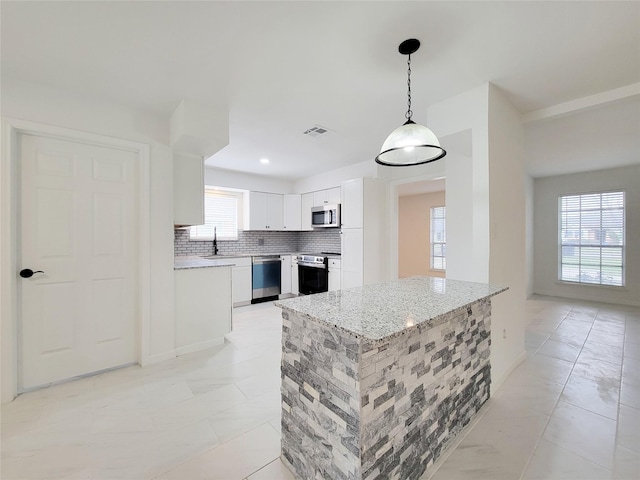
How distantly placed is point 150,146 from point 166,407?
235 centimetres

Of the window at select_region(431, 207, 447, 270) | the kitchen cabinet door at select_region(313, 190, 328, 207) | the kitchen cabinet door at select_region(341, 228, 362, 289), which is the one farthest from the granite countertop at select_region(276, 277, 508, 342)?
the window at select_region(431, 207, 447, 270)

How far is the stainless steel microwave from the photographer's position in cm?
498

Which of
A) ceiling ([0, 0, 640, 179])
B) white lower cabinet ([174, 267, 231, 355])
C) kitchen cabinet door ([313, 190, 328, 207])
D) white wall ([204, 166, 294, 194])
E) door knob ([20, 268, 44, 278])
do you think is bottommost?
white lower cabinet ([174, 267, 231, 355])

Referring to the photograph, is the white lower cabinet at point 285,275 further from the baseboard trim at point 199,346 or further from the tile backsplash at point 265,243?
the baseboard trim at point 199,346

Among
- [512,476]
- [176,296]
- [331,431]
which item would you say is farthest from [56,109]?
[512,476]

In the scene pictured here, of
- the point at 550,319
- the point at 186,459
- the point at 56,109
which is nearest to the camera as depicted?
the point at 186,459

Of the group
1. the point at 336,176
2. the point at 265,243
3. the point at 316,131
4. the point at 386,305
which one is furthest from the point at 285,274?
the point at 386,305

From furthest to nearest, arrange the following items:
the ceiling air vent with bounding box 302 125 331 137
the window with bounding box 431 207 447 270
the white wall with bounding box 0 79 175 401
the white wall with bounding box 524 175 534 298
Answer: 1. the window with bounding box 431 207 447 270
2. the white wall with bounding box 524 175 534 298
3. the ceiling air vent with bounding box 302 125 331 137
4. the white wall with bounding box 0 79 175 401

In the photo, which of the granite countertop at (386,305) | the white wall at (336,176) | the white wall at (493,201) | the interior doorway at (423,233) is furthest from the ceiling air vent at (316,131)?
the interior doorway at (423,233)

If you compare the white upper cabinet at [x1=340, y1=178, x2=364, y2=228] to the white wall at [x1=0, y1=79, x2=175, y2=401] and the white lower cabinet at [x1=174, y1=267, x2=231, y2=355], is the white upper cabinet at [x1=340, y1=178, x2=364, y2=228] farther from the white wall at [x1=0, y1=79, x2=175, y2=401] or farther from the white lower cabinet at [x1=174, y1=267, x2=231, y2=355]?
the white wall at [x1=0, y1=79, x2=175, y2=401]

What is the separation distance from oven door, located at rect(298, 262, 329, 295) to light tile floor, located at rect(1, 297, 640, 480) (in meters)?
2.20

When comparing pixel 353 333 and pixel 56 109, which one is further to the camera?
pixel 56 109

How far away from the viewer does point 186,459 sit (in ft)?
5.25

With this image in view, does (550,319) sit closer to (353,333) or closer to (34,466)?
(353,333)
